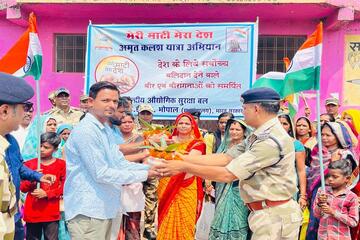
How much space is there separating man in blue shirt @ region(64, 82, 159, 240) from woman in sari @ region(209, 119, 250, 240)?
1.96 metres

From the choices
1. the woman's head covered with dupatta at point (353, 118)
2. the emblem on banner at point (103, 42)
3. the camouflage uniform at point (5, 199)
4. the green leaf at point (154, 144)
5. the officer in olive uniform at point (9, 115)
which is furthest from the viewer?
the emblem on banner at point (103, 42)

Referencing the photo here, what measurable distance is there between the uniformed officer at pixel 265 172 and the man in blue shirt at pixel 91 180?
501 millimetres

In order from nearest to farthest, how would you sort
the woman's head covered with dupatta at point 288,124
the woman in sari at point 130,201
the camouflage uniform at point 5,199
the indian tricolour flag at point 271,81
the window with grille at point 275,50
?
the camouflage uniform at point 5,199 → the woman in sari at point 130,201 → the woman's head covered with dupatta at point 288,124 → the indian tricolour flag at point 271,81 → the window with grille at point 275,50

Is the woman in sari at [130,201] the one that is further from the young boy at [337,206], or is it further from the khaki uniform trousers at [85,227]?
the young boy at [337,206]

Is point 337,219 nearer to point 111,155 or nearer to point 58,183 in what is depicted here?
point 111,155

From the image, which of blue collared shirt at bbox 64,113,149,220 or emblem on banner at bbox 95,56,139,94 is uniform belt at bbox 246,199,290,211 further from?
emblem on banner at bbox 95,56,139,94

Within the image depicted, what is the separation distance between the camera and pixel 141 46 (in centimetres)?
901

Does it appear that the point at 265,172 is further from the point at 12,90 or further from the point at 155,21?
the point at 155,21

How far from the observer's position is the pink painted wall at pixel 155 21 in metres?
9.92

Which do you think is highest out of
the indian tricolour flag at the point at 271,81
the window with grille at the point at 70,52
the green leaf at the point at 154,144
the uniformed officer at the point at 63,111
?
the window with grille at the point at 70,52

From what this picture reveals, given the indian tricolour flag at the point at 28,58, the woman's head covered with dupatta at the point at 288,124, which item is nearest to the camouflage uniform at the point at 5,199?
the indian tricolour flag at the point at 28,58

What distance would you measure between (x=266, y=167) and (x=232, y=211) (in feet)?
6.70

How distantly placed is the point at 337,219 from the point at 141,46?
5310mm

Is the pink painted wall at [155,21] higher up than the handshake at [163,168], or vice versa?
the pink painted wall at [155,21]
